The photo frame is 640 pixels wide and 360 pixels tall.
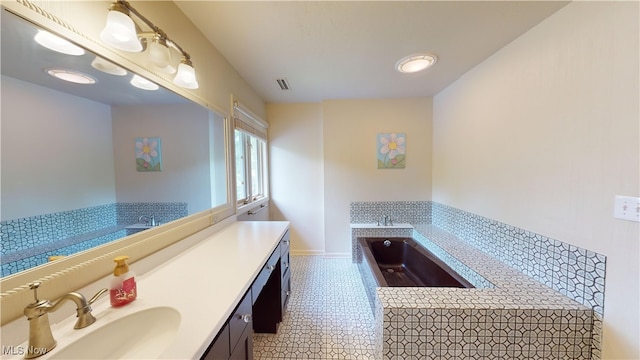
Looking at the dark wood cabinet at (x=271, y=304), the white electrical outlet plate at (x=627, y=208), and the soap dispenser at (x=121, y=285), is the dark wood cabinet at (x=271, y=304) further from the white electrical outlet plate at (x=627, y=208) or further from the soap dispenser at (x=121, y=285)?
the white electrical outlet plate at (x=627, y=208)

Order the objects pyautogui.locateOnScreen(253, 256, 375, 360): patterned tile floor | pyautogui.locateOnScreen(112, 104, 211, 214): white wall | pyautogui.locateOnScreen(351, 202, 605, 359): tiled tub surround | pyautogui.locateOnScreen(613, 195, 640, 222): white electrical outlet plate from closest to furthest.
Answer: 1. pyautogui.locateOnScreen(613, 195, 640, 222): white electrical outlet plate
2. pyautogui.locateOnScreen(112, 104, 211, 214): white wall
3. pyautogui.locateOnScreen(351, 202, 605, 359): tiled tub surround
4. pyautogui.locateOnScreen(253, 256, 375, 360): patterned tile floor

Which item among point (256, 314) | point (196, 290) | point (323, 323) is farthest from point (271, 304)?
point (196, 290)

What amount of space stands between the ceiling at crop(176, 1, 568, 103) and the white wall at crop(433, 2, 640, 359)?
25 centimetres

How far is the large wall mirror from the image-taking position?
29.3 inches

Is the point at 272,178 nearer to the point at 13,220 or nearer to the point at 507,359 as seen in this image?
the point at 13,220

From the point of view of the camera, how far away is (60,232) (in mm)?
876

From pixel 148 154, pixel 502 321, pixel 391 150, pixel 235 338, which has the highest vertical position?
pixel 391 150

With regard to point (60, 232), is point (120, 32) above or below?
above

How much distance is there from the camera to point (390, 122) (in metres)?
3.32

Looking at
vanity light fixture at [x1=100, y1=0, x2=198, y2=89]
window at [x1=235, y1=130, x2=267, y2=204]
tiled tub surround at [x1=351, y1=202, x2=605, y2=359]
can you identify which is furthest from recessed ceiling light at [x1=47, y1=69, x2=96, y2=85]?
tiled tub surround at [x1=351, y1=202, x2=605, y2=359]

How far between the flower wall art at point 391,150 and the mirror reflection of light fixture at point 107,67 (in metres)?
2.93

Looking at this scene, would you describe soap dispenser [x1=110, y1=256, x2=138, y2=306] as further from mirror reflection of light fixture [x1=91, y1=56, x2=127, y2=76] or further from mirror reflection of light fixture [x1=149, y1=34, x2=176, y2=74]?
mirror reflection of light fixture [x1=149, y1=34, x2=176, y2=74]

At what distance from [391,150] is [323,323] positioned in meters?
2.43

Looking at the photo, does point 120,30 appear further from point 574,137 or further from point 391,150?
point 391,150
